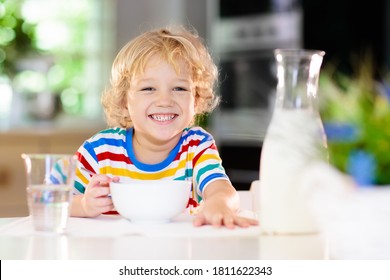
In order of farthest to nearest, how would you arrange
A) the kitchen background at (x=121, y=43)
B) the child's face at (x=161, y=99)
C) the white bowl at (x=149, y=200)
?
1. the kitchen background at (x=121, y=43)
2. the child's face at (x=161, y=99)
3. the white bowl at (x=149, y=200)

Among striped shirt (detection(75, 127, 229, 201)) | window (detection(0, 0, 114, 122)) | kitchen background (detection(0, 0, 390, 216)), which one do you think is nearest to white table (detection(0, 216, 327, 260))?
striped shirt (detection(75, 127, 229, 201))

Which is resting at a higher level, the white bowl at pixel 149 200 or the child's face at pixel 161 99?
the child's face at pixel 161 99

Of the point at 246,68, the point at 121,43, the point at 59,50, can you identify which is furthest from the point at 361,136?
the point at 121,43

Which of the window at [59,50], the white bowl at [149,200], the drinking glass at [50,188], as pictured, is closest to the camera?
the drinking glass at [50,188]

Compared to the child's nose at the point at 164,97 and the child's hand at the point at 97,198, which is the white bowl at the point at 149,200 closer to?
Answer: the child's hand at the point at 97,198

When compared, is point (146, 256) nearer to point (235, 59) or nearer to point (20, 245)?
point (20, 245)

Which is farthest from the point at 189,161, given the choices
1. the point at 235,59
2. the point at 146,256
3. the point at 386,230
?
the point at 235,59

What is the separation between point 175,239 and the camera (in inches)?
39.8

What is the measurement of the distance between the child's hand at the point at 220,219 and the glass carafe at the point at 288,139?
0.12 m

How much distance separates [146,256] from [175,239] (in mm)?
123

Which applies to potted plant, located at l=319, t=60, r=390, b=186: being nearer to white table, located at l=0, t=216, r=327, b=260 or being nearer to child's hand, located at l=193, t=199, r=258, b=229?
white table, located at l=0, t=216, r=327, b=260

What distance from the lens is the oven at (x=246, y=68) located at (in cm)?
393

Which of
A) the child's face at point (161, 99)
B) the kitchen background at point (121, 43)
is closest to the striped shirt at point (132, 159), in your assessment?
the child's face at point (161, 99)

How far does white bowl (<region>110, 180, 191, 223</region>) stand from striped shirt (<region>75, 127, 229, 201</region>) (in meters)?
0.46
